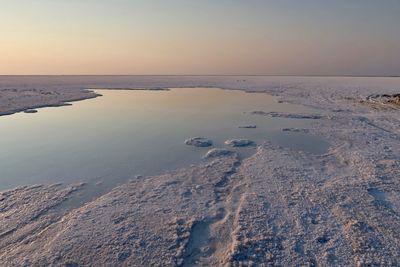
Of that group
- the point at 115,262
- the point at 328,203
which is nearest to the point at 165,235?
the point at 115,262

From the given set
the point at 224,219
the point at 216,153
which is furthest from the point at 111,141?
the point at 224,219

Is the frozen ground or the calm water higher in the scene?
the calm water

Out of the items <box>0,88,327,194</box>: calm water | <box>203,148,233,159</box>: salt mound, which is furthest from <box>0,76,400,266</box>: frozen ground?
<box>0,88,327,194</box>: calm water

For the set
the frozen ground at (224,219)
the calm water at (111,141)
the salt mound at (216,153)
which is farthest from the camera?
A: the salt mound at (216,153)

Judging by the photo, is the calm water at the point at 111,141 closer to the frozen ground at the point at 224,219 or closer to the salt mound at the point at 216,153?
the salt mound at the point at 216,153

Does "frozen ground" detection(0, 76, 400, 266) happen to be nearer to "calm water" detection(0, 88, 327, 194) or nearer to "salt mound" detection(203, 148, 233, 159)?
"salt mound" detection(203, 148, 233, 159)

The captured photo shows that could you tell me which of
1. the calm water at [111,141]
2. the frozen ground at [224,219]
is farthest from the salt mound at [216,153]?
the frozen ground at [224,219]
